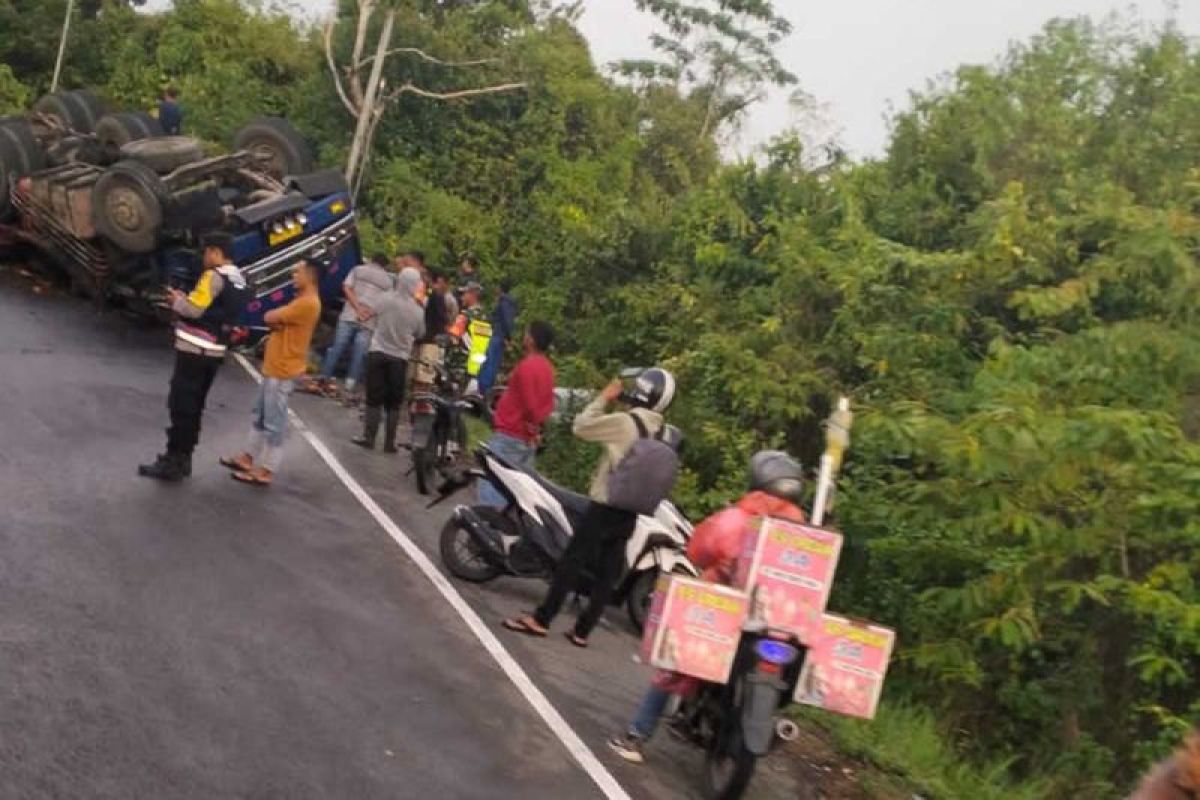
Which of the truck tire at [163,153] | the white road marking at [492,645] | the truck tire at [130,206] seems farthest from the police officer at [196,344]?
the truck tire at [163,153]

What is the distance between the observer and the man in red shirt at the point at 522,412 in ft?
33.4

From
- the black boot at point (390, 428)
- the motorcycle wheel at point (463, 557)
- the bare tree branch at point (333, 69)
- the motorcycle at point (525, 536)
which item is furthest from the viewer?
the bare tree branch at point (333, 69)

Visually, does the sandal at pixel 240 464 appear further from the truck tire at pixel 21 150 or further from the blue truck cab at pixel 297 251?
the truck tire at pixel 21 150

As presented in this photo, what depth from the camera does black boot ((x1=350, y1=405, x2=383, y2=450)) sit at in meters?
13.8

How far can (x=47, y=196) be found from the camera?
56.2 ft

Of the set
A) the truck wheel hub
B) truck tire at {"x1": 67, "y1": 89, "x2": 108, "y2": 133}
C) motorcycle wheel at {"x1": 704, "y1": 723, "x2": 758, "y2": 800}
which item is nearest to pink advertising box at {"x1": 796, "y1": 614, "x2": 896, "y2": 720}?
motorcycle wheel at {"x1": 704, "y1": 723, "x2": 758, "y2": 800}

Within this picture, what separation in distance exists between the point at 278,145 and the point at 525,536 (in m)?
12.3

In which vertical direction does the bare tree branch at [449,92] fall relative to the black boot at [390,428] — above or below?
above

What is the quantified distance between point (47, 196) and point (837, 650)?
13.8 m

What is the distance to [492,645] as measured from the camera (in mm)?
8242

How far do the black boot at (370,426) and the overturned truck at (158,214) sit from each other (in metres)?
2.61

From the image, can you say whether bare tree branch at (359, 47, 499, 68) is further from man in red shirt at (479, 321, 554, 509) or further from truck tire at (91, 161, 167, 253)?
man in red shirt at (479, 321, 554, 509)

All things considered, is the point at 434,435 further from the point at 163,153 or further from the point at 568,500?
the point at 163,153

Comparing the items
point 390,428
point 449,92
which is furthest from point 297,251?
point 449,92
